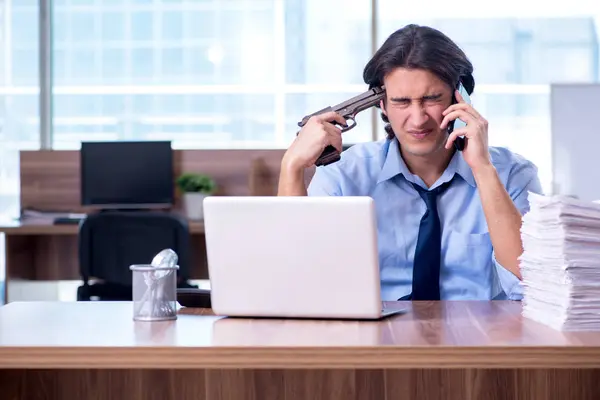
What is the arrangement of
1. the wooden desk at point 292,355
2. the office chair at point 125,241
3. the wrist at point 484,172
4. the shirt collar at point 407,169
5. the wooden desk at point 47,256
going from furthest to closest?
the wooden desk at point 47,256 → the office chair at point 125,241 → the shirt collar at point 407,169 → the wrist at point 484,172 → the wooden desk at point 292,355

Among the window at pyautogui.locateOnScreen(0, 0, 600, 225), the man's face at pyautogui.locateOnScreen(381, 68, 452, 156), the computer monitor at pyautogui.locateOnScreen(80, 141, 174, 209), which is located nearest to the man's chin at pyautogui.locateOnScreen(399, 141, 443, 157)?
the man's face at pyautogui.locateOnScreen(381, 68, 452, 156)

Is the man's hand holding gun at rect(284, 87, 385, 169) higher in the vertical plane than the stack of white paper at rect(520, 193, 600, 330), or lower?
higher

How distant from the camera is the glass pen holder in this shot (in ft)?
5.13

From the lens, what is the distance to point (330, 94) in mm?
6395

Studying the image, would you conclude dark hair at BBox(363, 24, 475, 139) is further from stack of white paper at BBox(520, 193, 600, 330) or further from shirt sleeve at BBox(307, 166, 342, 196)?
stack of white paper at BBox(520, 193, 600, 330)

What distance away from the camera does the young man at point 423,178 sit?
6.99 ft

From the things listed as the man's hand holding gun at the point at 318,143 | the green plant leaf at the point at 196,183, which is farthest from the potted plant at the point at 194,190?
the man's hand holding gun at the point at 318,143

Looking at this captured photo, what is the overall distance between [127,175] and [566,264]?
3703 millimetres

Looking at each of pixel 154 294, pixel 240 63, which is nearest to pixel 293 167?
pixel 154 294

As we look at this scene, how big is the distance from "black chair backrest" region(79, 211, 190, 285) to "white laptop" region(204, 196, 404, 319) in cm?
238

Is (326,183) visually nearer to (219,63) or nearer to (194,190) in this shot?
(194,190)

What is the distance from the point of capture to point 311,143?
2.22 meters

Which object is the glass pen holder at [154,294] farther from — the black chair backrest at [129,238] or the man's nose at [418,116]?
the black chair backrest at [129,238]

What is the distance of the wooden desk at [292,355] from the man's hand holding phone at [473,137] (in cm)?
38
